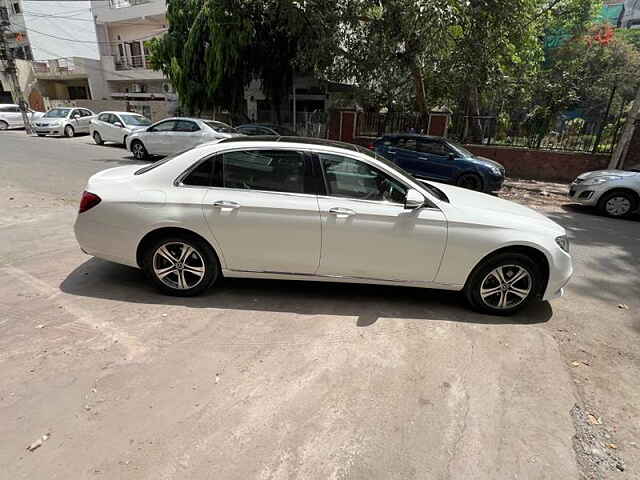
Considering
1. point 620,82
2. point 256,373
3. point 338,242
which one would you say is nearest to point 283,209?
point 338,242

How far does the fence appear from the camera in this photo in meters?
11.5

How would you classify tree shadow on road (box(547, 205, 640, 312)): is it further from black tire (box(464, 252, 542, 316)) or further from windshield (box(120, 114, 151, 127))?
windshield (box(120, 114, 151, 127))

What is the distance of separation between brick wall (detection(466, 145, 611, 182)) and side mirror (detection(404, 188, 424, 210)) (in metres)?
11.2

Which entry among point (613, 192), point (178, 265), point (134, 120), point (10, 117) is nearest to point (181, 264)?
point (178, 265)

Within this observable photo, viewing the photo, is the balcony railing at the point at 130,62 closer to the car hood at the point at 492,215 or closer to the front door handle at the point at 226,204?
the front door handle at the point at 226,204

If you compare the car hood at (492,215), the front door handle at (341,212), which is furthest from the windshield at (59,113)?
the car hood at (492,215)

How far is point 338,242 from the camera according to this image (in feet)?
10.9

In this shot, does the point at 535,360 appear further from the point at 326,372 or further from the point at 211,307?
the point at 211,307

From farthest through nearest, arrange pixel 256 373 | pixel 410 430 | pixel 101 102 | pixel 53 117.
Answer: pixel 101 102
pixel 53 117
pixel 256 373
pixel 410 430

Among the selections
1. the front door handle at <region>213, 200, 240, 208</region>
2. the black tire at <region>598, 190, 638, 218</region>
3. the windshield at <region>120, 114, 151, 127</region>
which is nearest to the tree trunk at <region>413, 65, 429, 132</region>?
the black tire at <region>598, 190, 638, 218</region>

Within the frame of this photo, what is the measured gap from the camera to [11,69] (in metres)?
20.9

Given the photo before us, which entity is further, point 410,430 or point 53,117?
point 53,117

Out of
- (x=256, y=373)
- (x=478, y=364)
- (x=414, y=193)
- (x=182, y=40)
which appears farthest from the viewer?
(x=182, y=40)

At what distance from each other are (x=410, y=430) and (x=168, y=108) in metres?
26.0
